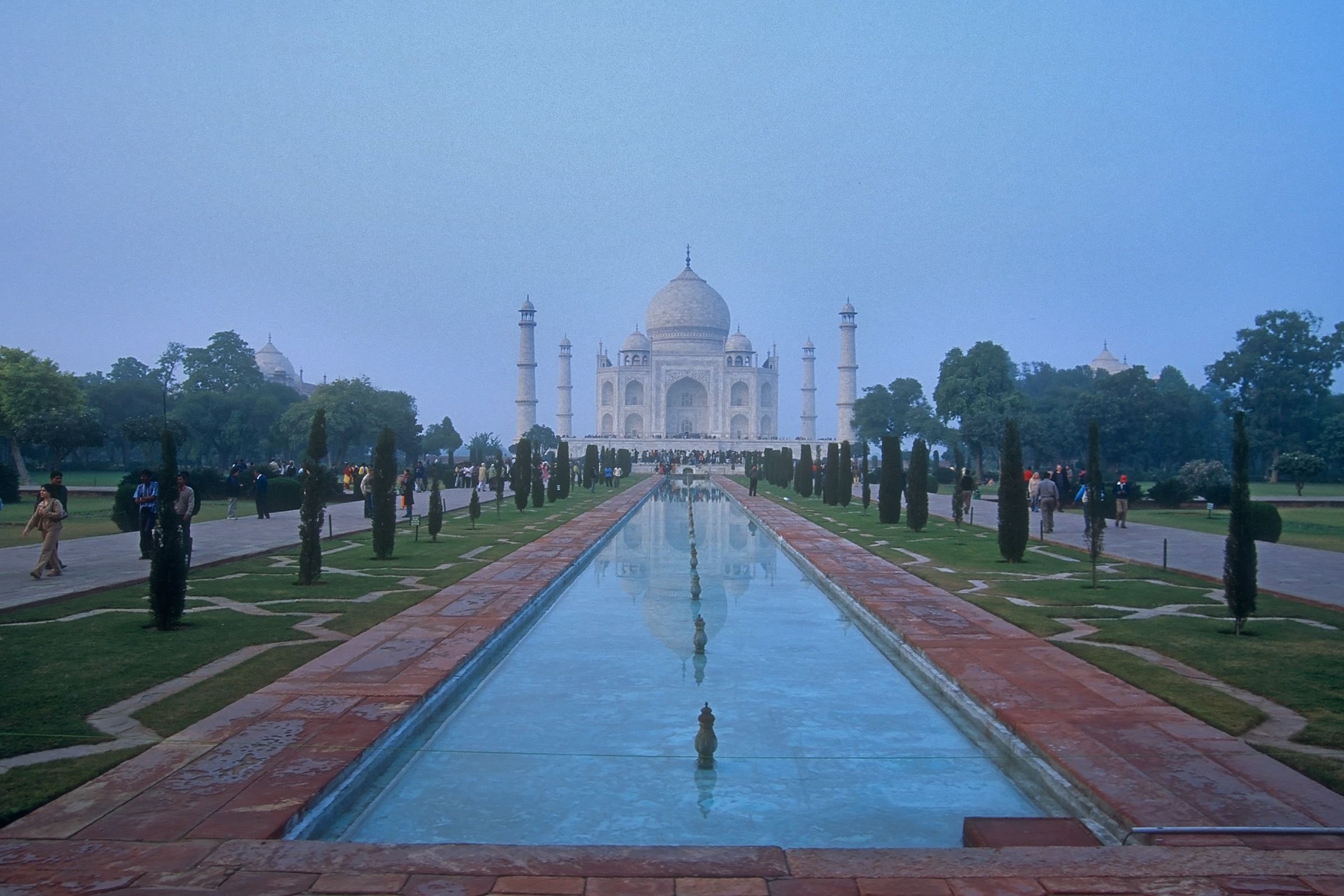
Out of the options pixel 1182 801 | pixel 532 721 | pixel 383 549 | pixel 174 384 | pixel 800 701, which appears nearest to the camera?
pixel 1182 801

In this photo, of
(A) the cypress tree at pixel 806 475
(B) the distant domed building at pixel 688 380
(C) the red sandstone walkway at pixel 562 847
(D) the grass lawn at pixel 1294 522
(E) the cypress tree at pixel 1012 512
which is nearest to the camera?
(C) the red sandstone walkway at pixel 562 847

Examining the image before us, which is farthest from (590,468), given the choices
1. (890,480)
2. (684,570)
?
(684,570)

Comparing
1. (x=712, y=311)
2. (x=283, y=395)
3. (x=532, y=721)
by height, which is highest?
(x=712, y=311)

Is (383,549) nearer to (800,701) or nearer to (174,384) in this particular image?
(800,701)

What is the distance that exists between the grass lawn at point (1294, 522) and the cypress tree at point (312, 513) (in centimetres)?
963

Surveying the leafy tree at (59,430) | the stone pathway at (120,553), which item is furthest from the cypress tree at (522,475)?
the leafy tree at (59,430)

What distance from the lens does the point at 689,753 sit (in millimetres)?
3834

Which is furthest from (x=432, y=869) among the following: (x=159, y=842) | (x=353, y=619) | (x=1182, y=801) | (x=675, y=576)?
(x=675, y=576)

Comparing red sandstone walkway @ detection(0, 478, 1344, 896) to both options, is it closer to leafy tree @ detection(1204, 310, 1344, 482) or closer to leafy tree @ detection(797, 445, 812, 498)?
leafy tree @ detection(797, 445, 812, 498)

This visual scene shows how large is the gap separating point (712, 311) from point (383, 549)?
157 feet

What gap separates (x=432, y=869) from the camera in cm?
251

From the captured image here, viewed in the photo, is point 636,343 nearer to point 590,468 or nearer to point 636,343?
point 636,343

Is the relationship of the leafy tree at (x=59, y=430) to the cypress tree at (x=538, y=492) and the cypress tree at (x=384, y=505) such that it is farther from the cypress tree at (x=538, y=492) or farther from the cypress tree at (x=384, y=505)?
the cypress tree at (x=384, y=505)

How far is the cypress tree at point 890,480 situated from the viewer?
48.0 feet
